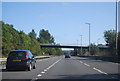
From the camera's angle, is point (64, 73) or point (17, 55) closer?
point (64, 73)

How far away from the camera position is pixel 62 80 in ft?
51.2

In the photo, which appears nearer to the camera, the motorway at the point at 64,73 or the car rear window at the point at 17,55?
the motorway at the point at 64,73

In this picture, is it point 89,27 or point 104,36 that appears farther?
point 104,36

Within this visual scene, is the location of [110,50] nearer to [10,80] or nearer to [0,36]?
[0,36]

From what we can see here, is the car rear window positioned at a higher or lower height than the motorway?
higher

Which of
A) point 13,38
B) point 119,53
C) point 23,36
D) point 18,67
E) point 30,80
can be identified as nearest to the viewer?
point 30,80

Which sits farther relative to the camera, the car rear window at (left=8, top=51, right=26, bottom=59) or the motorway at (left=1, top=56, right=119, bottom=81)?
the car rear window at (left=8, top=51, right=26, bottom=59)

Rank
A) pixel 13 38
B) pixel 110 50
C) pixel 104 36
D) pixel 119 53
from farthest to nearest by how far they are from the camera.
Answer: pixel 104 36 → pixel 13 38 → pixel 110 50 → pixel 119 53

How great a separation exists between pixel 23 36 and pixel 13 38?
7.60 meters

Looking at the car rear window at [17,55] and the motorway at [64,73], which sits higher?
the car rear window at [17,55]

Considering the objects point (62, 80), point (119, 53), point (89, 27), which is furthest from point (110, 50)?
point (62, 80)

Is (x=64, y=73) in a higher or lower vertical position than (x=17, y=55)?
lower

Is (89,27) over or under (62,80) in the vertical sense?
over

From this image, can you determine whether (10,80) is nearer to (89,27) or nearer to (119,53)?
(119,53)
